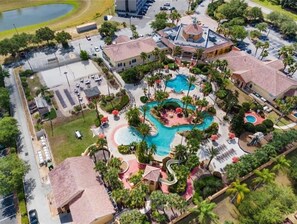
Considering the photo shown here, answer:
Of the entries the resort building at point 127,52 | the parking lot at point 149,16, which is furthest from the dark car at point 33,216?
the parking lot at point 149,16

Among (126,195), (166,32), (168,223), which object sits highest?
(166,32)

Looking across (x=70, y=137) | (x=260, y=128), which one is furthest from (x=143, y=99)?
(x=260, y=128)

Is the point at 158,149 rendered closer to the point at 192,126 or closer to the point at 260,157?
the point at 192,126

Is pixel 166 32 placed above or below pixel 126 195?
above

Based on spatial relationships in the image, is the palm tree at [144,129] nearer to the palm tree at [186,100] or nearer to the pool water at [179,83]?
the palm tree at [186,100]

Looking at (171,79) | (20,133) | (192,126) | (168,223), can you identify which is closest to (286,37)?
(171,79)

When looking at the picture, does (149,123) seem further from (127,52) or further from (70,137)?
(127,52)
